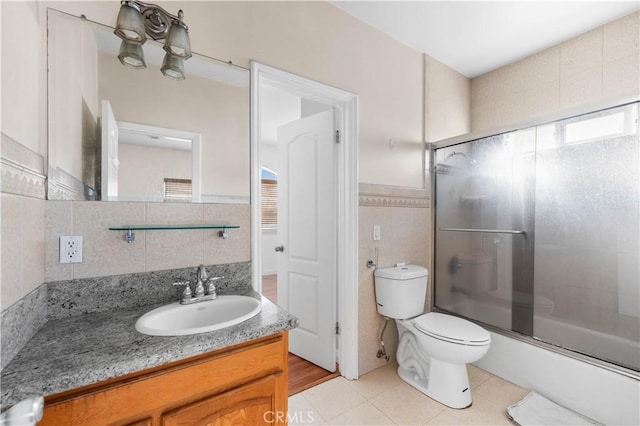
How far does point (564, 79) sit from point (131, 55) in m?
3.06

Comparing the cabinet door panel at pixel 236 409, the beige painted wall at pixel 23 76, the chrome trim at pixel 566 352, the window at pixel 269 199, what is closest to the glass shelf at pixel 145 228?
the beige painted wall at pixel 23 76

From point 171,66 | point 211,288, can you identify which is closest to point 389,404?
point 211,288

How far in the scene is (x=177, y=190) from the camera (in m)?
1.39

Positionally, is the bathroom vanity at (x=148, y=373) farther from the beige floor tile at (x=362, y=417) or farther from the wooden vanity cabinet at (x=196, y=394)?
the beige floor tile at (x=362, y=417)

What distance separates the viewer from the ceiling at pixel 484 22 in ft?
6.33

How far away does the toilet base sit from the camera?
5.79 ft

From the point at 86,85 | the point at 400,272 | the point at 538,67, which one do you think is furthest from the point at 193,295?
the point at 538,67

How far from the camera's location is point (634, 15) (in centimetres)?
200

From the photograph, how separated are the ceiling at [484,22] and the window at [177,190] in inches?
62.3

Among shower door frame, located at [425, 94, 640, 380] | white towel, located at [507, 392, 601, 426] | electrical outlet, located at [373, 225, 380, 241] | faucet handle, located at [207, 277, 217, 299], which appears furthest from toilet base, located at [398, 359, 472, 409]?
faucet handle, located at [207, 277, 217, 299]

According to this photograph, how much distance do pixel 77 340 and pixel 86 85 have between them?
101 cm

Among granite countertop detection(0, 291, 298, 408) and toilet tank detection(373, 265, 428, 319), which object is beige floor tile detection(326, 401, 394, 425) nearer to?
toilet tank detection(373, 265, 428, 319)

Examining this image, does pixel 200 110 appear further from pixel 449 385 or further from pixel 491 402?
pixel 491 402

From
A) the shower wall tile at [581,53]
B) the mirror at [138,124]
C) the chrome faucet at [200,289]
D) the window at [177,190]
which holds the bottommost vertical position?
the chrome faucet at [200,289]
